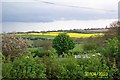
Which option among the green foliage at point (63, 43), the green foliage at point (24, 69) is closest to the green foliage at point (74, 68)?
the green foliage at point (24, 69)

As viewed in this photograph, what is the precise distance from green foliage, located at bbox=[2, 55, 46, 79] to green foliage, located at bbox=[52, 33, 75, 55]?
87.7 feet

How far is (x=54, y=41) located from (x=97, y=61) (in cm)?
2740

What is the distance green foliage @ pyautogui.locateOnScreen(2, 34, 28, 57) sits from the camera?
57.7ft

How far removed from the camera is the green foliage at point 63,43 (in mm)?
36969

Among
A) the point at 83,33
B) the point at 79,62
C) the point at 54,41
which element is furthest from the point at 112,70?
the point at 54,41

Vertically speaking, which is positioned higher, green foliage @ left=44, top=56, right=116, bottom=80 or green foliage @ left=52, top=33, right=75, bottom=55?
green foliage @ left=44, top=56, right=116, bottom=80

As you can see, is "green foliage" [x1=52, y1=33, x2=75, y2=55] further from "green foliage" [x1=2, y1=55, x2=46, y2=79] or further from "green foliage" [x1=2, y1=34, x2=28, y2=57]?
"green foliage" [x1=2, y1=55, x2=46, y2=79]

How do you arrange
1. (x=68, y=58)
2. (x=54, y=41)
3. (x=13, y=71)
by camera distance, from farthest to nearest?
(x=54, y=41) < (x=68, y=58) < (x=13, y=71)

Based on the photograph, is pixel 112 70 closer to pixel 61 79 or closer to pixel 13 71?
pixel 61 79

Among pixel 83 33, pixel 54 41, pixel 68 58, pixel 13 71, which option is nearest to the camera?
pixel 13 71

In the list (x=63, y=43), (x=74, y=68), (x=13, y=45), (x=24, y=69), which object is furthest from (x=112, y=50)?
(x=63, y=43)

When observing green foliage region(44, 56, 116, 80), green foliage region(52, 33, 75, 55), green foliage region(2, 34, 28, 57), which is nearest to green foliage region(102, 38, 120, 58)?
green foliage region(44, 56, 116, 80)

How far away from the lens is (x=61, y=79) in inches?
401

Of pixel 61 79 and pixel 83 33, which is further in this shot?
pixel 83 33
